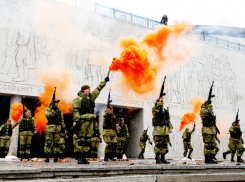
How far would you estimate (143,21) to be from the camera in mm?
17859

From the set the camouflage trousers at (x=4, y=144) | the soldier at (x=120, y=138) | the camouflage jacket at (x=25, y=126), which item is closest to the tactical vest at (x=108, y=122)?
the soldier at (x=120, y=138)

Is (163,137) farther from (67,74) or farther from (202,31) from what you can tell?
(202,31)

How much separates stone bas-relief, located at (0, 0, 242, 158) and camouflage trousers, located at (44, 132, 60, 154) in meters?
5.69

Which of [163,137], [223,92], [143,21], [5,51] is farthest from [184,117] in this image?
[5,51]

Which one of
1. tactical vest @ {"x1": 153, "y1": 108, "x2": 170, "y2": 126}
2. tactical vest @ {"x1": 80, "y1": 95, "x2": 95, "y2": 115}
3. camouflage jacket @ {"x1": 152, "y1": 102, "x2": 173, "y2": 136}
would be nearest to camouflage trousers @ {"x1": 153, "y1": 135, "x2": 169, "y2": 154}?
camouflage jacket @ {"x1": 152, "y1": 102, "x2": 173, "y2": 136}

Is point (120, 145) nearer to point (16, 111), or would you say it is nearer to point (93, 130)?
point (93, 130)

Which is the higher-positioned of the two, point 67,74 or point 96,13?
point 96,13

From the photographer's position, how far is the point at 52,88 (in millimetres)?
13133

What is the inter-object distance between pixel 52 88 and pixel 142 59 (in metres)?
6.01

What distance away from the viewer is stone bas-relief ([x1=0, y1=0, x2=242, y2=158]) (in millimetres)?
12875

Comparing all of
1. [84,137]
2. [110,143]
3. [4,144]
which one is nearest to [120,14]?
[110,143]

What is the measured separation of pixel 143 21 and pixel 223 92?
9048mm

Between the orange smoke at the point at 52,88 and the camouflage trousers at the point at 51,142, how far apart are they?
5091 mm

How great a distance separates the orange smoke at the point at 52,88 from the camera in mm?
13069
